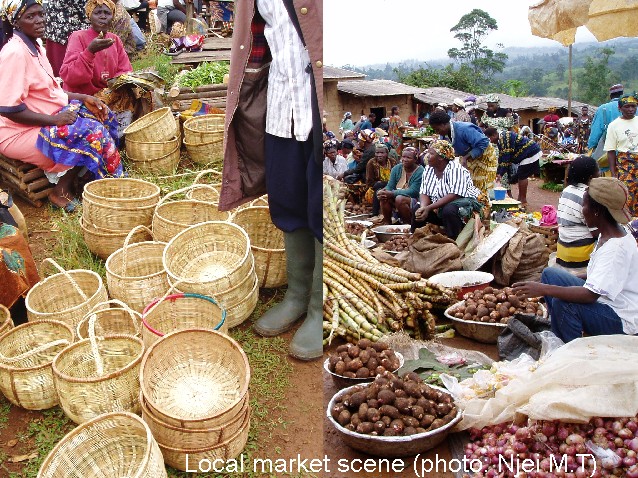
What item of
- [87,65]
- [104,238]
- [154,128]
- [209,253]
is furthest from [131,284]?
[87,65]

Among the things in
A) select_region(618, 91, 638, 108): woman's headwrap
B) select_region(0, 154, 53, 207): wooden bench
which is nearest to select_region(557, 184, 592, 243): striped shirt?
select_region(618, 91, 638, 108): woman's headwrap

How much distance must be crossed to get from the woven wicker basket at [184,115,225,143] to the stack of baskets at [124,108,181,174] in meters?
0.13

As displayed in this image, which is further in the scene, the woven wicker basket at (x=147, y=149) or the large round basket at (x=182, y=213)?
the woven wicker basket at (x=147, y=149)

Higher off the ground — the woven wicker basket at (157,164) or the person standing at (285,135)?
the person standing at (285,135)

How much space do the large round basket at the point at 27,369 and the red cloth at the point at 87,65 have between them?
2.78m

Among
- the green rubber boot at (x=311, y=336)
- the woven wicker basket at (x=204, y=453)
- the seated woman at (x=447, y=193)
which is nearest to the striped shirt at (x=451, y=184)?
the seated woman at (x=447, y=193)

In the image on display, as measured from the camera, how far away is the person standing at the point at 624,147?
3.10 meters

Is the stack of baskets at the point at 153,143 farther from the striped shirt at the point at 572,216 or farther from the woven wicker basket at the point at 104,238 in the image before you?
the striped shirt at the point at 572,216

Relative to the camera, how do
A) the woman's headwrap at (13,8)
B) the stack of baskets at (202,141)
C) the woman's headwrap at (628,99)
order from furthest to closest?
1. the stack of baskets at (202,141)
2. the woman's headwrap at (13,8)
3. the woman's headwrap at (628,99)

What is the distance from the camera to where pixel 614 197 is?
2.56m

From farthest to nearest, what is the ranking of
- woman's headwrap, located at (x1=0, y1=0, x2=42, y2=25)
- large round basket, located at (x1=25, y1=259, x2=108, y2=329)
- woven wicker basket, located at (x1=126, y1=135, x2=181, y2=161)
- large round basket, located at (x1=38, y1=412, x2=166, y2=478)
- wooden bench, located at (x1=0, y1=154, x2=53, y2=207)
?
woven wicker basket, located at (x1=126, y1=135, x2=181, y2=161), wooden bench, located at (x1=0, y1=154, x2=53, y2=207), woman's headwrap, located at (x1=0, y1=0, x2=42, y2=25), large round basket, located at (x1=25, y1=259, x2=108, y2=329), large round basket, located at (x1=38, y1=412, x2=166, y2=478)

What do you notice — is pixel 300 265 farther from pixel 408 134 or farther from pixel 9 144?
pixel 408 134

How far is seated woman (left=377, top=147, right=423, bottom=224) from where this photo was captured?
17.4 feet

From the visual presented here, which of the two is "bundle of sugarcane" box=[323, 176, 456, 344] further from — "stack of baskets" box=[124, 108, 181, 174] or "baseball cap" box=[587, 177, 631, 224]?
"stack of baskets" box=[124, 108, 181, 174]
